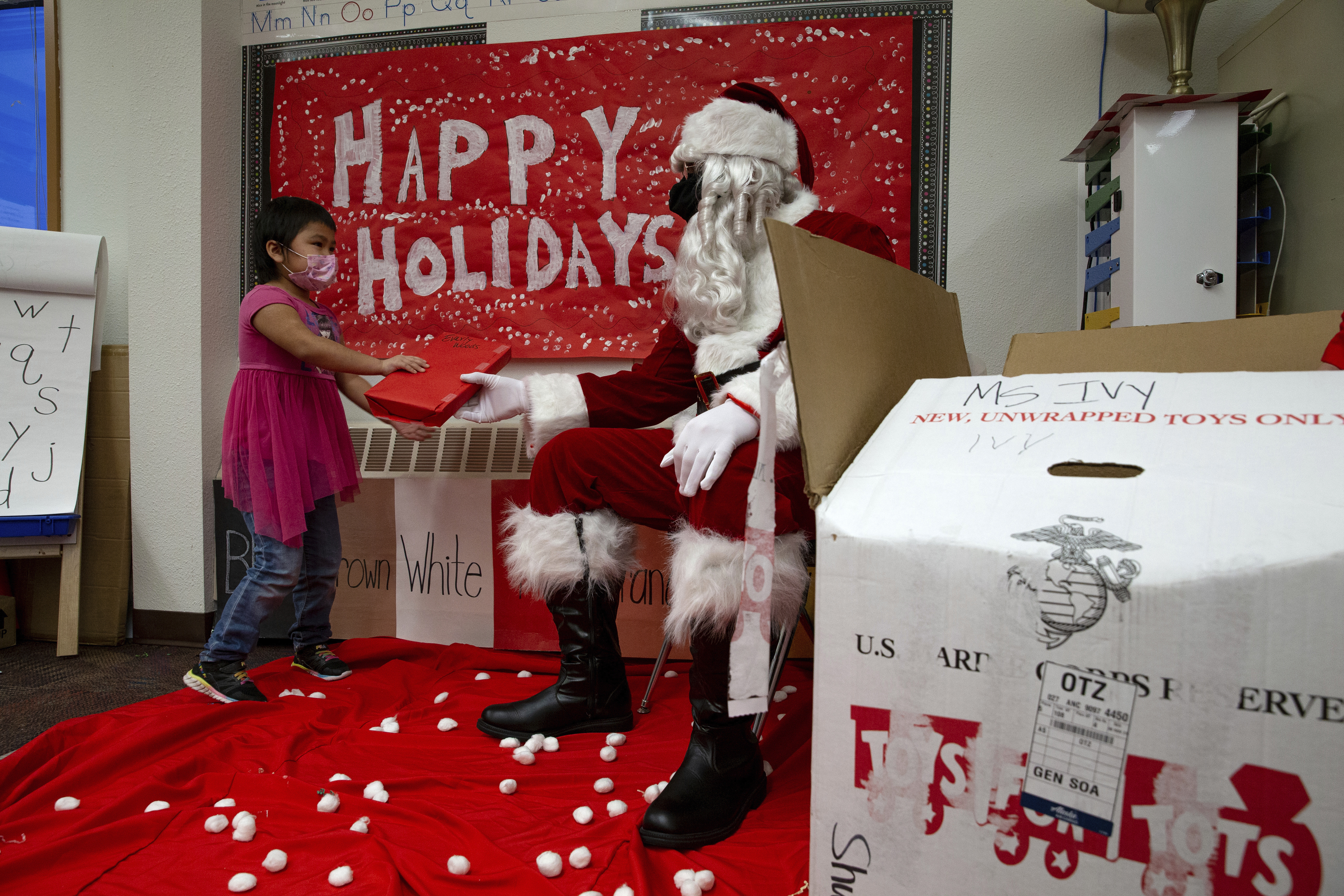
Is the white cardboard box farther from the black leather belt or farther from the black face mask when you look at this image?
the black face mask

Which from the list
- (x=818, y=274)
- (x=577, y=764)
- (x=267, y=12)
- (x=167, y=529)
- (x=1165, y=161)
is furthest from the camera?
(x=267, y=12)

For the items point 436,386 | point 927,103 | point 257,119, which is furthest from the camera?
point 257,119

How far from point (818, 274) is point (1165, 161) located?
1.21 m

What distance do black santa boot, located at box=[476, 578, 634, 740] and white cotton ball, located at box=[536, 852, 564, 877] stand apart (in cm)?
43

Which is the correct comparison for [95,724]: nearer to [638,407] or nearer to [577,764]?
[577,764]

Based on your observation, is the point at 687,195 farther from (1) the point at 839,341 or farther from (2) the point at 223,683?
(2) the point at 223,683

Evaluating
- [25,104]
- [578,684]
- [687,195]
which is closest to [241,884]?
[578,684]

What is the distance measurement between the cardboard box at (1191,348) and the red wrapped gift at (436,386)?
3.14 ft

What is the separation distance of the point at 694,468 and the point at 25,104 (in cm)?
264

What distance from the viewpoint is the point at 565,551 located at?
134cm

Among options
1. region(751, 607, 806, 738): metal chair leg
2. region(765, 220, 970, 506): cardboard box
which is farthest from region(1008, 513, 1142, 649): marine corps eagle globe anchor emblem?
region(751, 607, 806, 738): metal chair leg

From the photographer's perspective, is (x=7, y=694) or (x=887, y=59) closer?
(x=7, y=694)

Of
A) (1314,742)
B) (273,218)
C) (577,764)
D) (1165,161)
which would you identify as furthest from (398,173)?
(1314,742)

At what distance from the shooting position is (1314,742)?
1.46 ft
